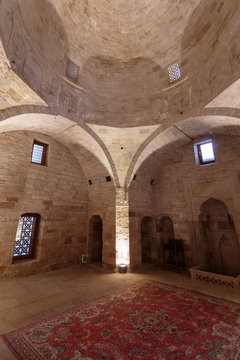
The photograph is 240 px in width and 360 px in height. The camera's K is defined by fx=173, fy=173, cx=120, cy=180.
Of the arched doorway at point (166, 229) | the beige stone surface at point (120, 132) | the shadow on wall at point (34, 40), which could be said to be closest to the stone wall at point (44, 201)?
the beige stone surface at point (120, 132)

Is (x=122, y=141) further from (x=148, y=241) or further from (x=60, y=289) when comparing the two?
(x=60, y=289)

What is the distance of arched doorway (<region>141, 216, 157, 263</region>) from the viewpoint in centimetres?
865

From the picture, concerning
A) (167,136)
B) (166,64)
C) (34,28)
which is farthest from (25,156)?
(166,64)

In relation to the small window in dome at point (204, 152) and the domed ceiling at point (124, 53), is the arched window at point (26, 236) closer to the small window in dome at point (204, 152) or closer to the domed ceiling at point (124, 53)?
the domed ceiling at point (124, 53)

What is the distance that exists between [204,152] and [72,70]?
6.43 m

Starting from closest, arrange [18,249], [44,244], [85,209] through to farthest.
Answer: [18,249], [44,244], [85,209]

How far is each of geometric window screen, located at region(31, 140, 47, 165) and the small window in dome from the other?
265 inches

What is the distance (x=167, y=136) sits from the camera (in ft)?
23.3

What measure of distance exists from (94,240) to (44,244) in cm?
254

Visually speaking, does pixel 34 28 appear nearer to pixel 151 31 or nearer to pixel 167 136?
pixel 151 31

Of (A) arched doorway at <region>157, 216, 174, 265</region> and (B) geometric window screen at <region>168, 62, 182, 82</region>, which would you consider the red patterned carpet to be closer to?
(A) arched doorway at <region>157, 216, 174, 265</region>

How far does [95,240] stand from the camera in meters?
8.80

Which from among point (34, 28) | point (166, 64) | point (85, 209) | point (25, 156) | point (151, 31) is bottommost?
point (85, 209)

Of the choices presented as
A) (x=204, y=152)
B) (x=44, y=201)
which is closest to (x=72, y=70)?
(x=44, y=201)
